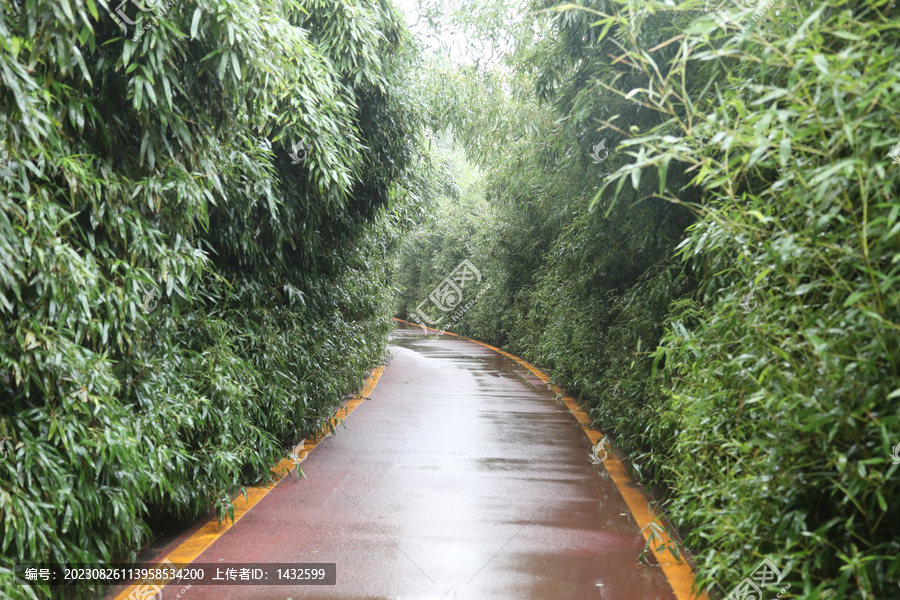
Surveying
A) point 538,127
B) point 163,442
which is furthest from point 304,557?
point 538,127

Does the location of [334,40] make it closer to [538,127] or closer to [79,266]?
[79,266]

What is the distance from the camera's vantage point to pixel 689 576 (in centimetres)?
388

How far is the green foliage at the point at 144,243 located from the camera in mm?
2590

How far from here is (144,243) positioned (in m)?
3.16

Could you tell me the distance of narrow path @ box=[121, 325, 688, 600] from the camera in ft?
12.2

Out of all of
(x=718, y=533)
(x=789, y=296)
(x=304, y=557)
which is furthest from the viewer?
(x=304, y=557)

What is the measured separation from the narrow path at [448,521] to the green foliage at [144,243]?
1.69ft

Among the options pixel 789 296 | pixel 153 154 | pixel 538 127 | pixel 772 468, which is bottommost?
pixel 772 468

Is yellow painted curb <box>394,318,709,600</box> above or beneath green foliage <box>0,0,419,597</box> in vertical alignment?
beneath

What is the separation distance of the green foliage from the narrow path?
0.52 m

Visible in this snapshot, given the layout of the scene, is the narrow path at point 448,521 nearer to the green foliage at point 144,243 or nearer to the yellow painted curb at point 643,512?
the yellow painted curb at point 643,512

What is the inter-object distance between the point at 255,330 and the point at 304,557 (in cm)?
186

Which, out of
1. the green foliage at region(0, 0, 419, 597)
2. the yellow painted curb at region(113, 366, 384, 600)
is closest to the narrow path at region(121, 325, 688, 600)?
the yellow painted curb at region(113, 366, 384, 600)

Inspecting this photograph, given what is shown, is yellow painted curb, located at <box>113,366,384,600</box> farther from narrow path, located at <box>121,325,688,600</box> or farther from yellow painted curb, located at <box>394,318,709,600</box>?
yellow painted curb, located at <box>394,318,709,600</box>
